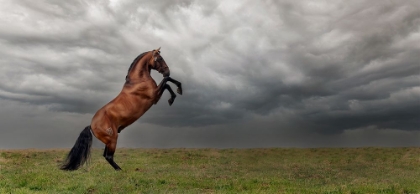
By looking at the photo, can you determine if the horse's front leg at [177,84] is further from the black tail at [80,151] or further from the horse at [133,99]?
the black tail at [80,151]

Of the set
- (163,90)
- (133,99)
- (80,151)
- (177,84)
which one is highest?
(177,84)

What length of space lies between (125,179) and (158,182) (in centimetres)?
120

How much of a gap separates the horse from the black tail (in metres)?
0.38

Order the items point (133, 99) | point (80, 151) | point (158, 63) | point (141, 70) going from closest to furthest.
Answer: point (133, 99)
point (158, 63)
point (141, 70)
point (80, 151)

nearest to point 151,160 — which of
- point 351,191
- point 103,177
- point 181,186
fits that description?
point 103,177

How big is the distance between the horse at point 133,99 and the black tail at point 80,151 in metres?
0.38

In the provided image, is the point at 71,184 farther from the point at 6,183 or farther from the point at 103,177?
the point at 6,183

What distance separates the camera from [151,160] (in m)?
22.4

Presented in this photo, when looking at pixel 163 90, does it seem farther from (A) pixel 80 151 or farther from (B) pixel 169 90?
(A) pixel 80 151

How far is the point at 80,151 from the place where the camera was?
12273 millimetres

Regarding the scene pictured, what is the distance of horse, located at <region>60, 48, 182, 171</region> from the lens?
11008mm

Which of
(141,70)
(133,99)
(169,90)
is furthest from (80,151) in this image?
(169,90)

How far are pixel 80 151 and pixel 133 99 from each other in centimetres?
311

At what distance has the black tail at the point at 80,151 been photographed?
12156 millimetres
